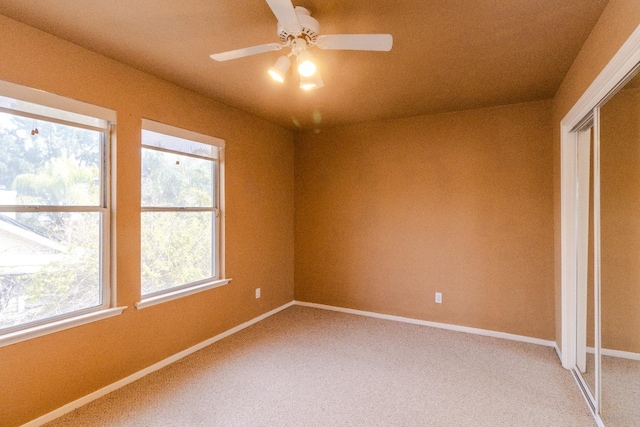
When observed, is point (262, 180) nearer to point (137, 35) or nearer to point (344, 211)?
point (344, 211)

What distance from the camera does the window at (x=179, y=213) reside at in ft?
9.39

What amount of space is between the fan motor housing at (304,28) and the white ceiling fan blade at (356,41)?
0.20 feet

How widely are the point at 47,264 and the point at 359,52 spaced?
2.56 metres

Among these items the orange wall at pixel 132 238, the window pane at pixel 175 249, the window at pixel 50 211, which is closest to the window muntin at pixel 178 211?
the window pane at pixel 175 249

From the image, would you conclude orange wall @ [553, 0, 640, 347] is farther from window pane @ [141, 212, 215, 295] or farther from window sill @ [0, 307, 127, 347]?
window sill @ [0, 307, 127, 347]

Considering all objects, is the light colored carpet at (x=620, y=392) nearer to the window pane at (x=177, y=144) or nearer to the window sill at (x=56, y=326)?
the window sill at (x=56, y=326)

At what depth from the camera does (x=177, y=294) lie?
120 inches

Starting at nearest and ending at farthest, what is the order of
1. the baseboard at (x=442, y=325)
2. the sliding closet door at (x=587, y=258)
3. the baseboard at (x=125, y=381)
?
the baseboard at (x=125, y=381)
the sliding closet door at (x=587, y=258)
the baseboard at (x=442, y=325)

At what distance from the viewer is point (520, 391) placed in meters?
2.50

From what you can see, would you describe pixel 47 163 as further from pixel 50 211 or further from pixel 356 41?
pixel 356 41

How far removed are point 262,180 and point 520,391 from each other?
10.6ft

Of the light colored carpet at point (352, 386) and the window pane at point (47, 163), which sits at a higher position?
the window pane at point (47, 163)

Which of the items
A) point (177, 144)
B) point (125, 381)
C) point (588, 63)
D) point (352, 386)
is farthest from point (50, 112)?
point (588, 63)

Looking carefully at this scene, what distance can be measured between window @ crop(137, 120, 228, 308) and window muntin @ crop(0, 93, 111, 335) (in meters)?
→ 0.36
